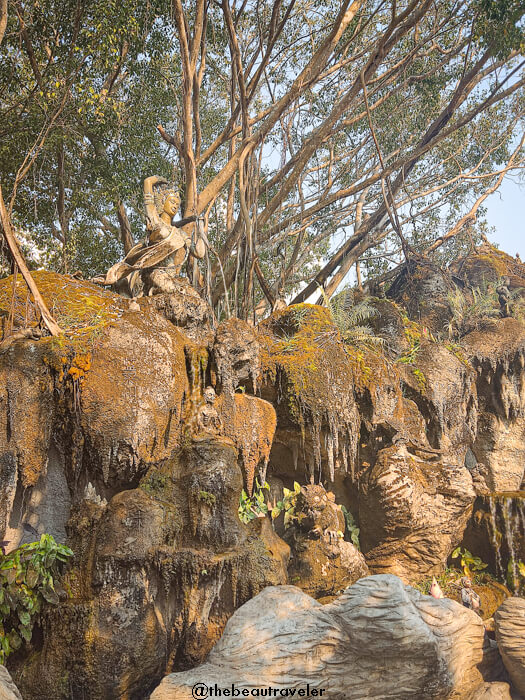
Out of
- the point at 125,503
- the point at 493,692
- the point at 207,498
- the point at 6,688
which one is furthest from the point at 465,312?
the point at 6,688

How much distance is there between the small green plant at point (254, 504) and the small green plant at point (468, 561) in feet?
11.8

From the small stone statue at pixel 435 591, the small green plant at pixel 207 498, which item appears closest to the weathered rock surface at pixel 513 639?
the small stone statue at pixel 435 591

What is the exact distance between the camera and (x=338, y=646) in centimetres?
594

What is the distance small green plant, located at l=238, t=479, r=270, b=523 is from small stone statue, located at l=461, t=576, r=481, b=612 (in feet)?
10.3

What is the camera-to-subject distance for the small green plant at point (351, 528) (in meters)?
8.77

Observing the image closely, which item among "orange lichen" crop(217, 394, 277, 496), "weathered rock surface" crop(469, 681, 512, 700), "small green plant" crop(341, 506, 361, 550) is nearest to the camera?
"weathered rock surface" crop(469, 681, 512, 700)

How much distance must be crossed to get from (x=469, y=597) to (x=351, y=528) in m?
1.90

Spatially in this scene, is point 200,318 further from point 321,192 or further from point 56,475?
point 321,192

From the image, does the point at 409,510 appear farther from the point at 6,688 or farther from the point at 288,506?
the point at 6,688

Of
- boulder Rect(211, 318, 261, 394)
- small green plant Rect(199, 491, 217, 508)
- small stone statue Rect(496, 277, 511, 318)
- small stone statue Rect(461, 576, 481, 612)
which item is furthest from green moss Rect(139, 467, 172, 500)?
small stone statue Rect(496, 277, 511, 318)

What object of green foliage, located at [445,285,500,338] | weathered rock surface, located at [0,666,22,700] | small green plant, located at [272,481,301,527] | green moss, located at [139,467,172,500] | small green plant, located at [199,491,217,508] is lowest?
weathered rock surface, located at [0,666,22,700]

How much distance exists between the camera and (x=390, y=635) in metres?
5.89

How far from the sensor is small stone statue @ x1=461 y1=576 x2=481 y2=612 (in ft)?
27.0

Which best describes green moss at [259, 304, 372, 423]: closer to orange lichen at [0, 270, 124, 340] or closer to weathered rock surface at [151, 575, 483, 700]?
orange lichen at [0, 270, 124, 340]
